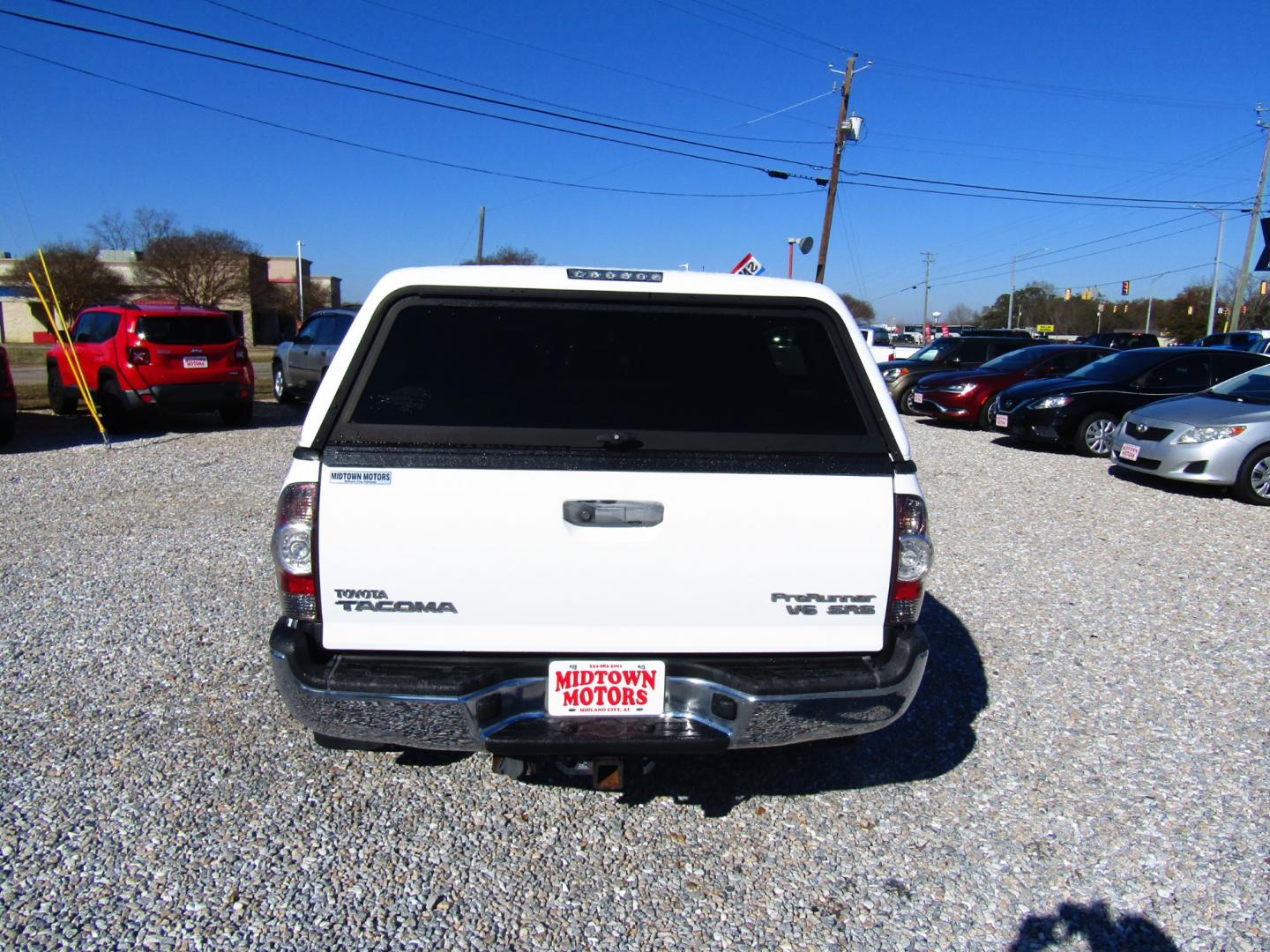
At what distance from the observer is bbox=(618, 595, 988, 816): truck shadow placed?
3.44 metres

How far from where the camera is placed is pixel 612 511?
2643 millimetres

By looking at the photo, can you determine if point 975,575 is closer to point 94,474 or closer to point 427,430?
point 427,430

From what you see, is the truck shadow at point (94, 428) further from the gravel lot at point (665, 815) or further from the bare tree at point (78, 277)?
the bare tree at point (78, 277)

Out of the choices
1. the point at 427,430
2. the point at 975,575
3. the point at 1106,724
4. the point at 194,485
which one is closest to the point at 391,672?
the point at 427,430

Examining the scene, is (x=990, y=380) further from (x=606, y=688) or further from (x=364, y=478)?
(x=364, y=478)

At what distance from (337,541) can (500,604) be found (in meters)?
0.51

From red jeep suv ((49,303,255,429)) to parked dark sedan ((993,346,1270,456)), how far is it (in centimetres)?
1150

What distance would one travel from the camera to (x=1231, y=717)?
4176 mm

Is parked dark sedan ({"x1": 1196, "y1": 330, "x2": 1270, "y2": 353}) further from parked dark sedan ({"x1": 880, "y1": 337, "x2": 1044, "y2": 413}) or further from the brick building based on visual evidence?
the brick building

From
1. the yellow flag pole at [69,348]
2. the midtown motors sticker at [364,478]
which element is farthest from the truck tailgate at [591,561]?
the yellow flag pole at [69,348]

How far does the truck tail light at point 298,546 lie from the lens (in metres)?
2.63

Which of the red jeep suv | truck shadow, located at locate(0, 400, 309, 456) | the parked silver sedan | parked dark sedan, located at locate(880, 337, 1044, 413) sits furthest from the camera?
parked dark sedan, located at locate(880, 337, 1044, 413)

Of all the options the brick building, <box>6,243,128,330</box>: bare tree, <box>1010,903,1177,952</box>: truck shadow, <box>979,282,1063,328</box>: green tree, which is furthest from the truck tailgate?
<box>979,282,1063,328</box>: green tree

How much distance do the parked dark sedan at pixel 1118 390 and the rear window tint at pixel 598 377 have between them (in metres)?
10.8
